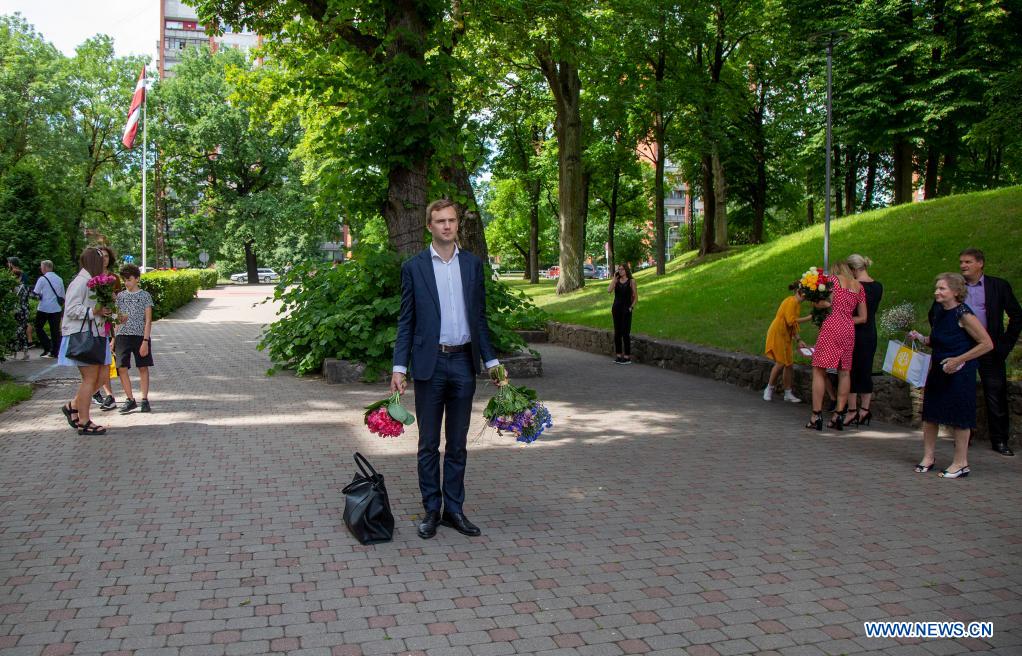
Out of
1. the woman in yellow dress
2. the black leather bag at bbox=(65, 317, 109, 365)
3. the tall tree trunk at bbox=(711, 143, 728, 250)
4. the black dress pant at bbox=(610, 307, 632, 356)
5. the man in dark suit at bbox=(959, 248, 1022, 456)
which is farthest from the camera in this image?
the tall tree trunk at bbox=(711, 143, 728, 250)

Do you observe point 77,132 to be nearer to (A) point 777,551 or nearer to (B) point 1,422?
(B) point 1,422

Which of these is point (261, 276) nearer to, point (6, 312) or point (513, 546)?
point (6, 312)

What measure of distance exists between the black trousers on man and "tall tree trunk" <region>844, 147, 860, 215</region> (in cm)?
2831

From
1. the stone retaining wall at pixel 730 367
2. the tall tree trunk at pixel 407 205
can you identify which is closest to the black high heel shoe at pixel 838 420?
the stone retaining wall at pixel 730 367

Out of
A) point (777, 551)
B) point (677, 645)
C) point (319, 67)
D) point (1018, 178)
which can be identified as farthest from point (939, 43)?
point (677, 645)

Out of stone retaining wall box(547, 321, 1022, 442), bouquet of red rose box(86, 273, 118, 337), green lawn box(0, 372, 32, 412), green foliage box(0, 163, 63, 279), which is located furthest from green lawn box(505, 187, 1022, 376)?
green foliage box(0, 163, 63, 279)

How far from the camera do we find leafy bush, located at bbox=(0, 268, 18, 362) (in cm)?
1157

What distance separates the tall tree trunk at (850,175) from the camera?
32.9 m

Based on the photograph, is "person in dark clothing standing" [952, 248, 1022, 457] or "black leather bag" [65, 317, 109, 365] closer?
"person in dark clothing standing" [952, 248, 1022, 457]

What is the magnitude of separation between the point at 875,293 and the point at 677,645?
646cm

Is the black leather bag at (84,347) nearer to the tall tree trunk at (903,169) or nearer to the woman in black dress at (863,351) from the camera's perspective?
the woman in black dress at (863,351)

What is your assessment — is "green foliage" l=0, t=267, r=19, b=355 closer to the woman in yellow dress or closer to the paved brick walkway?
the paved brick walkway

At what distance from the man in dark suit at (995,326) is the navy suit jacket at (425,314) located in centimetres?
508

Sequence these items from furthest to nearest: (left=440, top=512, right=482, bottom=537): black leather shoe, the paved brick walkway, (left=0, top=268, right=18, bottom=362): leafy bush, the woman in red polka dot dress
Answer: (left=0, top=268, right=18, bottom=362): leafy bush < the woman in red polka dot dress < (left=440, top=512, right=482, bottom=537): black leather shoe < the paved brick walkway
